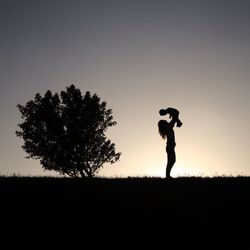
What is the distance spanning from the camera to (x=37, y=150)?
162 feet

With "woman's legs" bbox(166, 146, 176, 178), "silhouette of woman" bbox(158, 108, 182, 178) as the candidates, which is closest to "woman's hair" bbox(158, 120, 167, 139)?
"silhouette of woman" bbox(158, 108, 182, 178)
